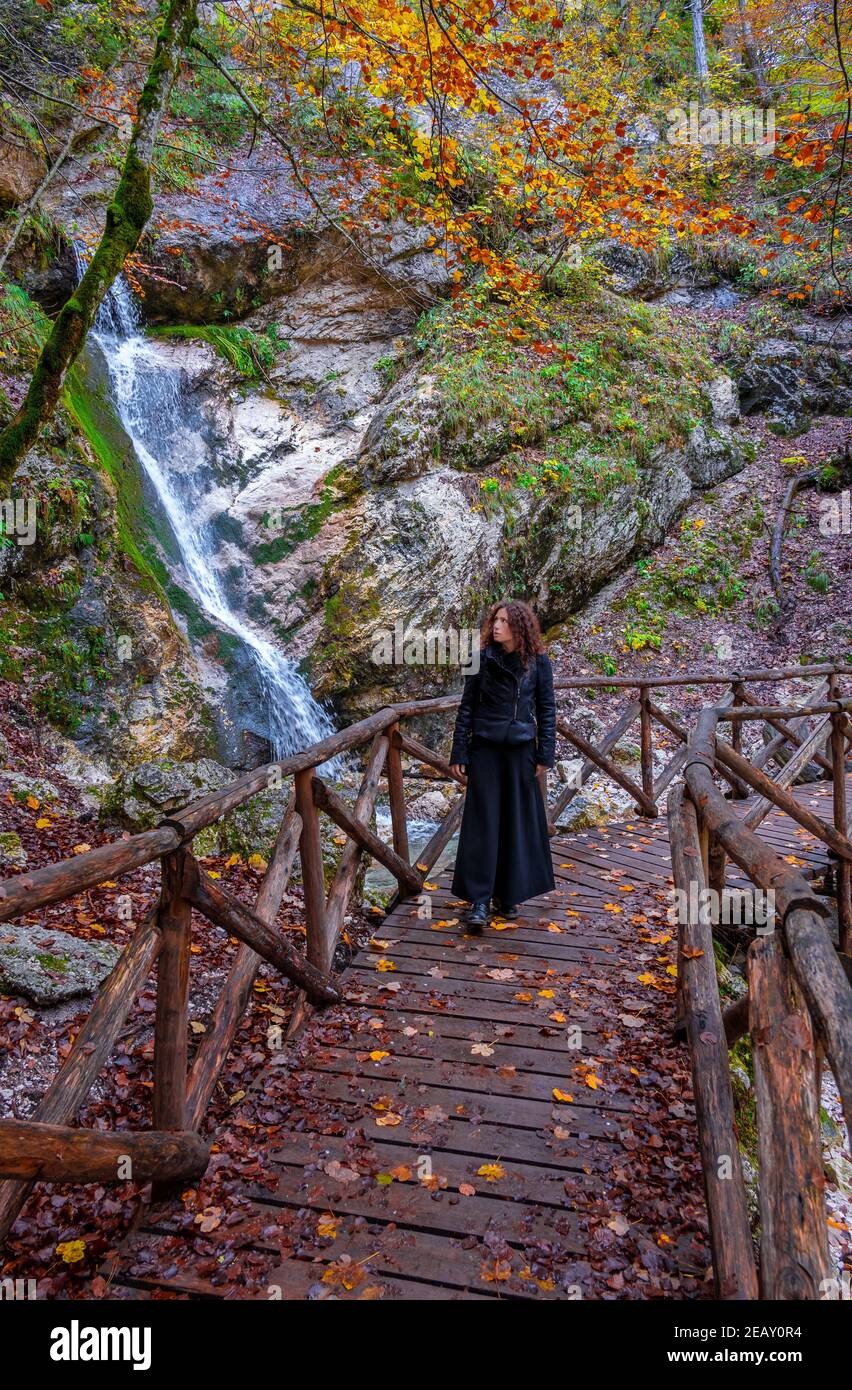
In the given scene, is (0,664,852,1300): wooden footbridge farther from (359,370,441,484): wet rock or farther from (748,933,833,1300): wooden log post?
(359,370,441,484): wet rock

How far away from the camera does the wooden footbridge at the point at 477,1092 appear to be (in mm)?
1937

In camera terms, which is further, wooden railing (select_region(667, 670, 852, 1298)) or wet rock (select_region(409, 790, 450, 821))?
wet rock (select_region(409, 790, 450, 821))

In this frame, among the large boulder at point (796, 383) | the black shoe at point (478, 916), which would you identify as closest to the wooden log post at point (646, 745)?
the black shoe at point (478, 916)

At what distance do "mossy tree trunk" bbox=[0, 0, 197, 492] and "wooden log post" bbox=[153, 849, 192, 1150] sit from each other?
309 cm

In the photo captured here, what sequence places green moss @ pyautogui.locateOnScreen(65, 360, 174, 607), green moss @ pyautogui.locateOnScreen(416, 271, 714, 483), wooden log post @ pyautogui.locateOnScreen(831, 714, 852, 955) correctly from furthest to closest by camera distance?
green moss @ pyautogui.locateOnScreen(416, 271, 714, 483) → green moss @ pyautogui.locateOnScreen(65, 360, 174, 607) → wooden log post @ pyautogui.locateOnScreen(831, 714, 852, 955)

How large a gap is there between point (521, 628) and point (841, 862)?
3.35 metres

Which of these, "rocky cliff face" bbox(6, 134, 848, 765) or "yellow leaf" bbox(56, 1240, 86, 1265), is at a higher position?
"rocky cliff face" bbox(6, 134, 848, 765)

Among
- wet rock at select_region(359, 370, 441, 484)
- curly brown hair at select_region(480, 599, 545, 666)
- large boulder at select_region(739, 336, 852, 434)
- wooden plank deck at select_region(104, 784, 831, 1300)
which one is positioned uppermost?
large boulder at select_region(739, 336, 852, 434)

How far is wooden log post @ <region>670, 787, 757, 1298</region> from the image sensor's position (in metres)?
2.09

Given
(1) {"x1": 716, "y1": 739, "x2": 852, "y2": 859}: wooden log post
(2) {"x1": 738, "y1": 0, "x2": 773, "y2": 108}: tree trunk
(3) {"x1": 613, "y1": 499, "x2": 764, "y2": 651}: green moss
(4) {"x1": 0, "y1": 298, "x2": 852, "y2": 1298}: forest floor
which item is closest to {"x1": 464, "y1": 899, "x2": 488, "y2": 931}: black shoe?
(4) {"x1": 0, "y1": 298, "x2": 852, "y2": 1298}: forest floor

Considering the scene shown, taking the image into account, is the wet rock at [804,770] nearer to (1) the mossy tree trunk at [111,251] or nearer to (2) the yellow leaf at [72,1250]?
(1) the mossy tree trunk at [111,251]

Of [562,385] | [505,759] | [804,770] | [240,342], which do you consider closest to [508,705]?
[505,759]
